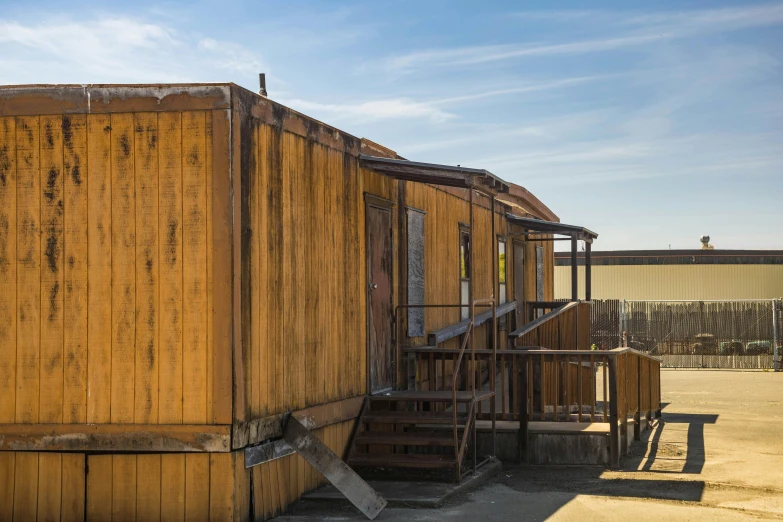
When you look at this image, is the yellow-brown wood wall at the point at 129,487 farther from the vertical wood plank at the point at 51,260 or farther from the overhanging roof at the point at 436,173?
the overhanging roof at the point at 436,173

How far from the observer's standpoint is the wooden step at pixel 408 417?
A: 10594mm

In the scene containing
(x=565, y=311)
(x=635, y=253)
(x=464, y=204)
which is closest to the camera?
(x=464, y=204)

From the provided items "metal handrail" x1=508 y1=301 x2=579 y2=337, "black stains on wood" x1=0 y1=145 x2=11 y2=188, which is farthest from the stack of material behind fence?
"black stains on wood" x1=0 y1=145 x2=11 y2=188

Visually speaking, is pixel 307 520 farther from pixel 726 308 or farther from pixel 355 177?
pixel 726 308

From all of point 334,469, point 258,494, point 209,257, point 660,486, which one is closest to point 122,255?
point 209,257

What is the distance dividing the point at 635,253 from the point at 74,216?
34.8 m

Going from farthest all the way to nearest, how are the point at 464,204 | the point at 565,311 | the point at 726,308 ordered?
1. the point at 726,308
2. the point at 565,311
3. the point at 464,204

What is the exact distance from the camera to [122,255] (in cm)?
848

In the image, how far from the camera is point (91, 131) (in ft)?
28.0

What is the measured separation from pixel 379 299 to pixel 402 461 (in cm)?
230

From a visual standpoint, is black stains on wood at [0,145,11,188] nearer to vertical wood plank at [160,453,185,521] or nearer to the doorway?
vertical wood plank at [160,453,185,521]

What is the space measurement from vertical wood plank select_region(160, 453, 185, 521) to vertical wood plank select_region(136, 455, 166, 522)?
4 centimetres

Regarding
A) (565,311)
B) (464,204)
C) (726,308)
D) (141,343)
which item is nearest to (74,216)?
(141,343)

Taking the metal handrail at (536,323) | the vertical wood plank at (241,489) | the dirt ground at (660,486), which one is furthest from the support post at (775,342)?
the vertical wood plank at (241,489)
